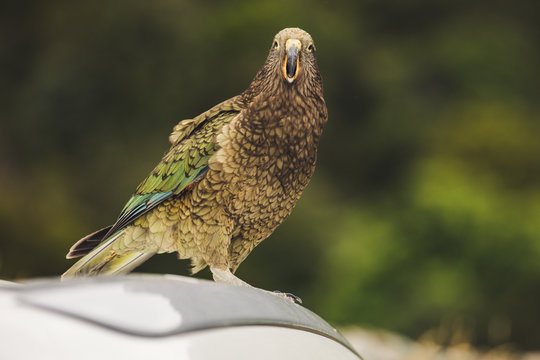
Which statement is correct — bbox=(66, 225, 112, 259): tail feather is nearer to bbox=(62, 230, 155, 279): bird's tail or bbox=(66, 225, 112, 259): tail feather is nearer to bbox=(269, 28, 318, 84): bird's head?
bbox=(62, 230, 155, 279): bird's tail

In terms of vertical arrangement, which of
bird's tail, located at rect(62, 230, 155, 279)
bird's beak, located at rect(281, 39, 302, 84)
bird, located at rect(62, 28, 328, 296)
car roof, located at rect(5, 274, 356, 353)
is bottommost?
car roof, located at rect(5, 274, 356, 353)

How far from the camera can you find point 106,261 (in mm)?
1260

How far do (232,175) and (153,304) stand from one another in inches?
14.9

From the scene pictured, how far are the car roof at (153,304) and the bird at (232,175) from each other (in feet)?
0.80

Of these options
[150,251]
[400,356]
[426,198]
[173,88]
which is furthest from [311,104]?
[173,88]

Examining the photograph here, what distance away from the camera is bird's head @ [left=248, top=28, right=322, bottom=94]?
1.13m

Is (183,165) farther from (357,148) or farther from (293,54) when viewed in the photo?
(357,148)

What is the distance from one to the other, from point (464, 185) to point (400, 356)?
1.29m

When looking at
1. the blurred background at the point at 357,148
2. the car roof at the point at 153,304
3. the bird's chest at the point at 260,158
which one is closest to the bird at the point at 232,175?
the bird's chest at the point at 260,158

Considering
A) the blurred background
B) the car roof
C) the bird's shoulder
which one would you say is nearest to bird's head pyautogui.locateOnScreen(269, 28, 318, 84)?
the bird's shoulder

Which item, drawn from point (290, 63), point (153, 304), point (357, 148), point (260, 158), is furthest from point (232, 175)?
point (357, 148)

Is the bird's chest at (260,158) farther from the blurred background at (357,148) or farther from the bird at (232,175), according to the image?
the blurred background at (357,148)

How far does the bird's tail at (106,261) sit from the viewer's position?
1222 mm

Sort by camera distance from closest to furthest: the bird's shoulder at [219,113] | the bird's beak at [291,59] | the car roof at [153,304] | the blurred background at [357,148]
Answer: the car roof at [153,304] < the bird's beak at [291,59] < the bird's shoulder at [219,113] < the blurred background at [357,148]
